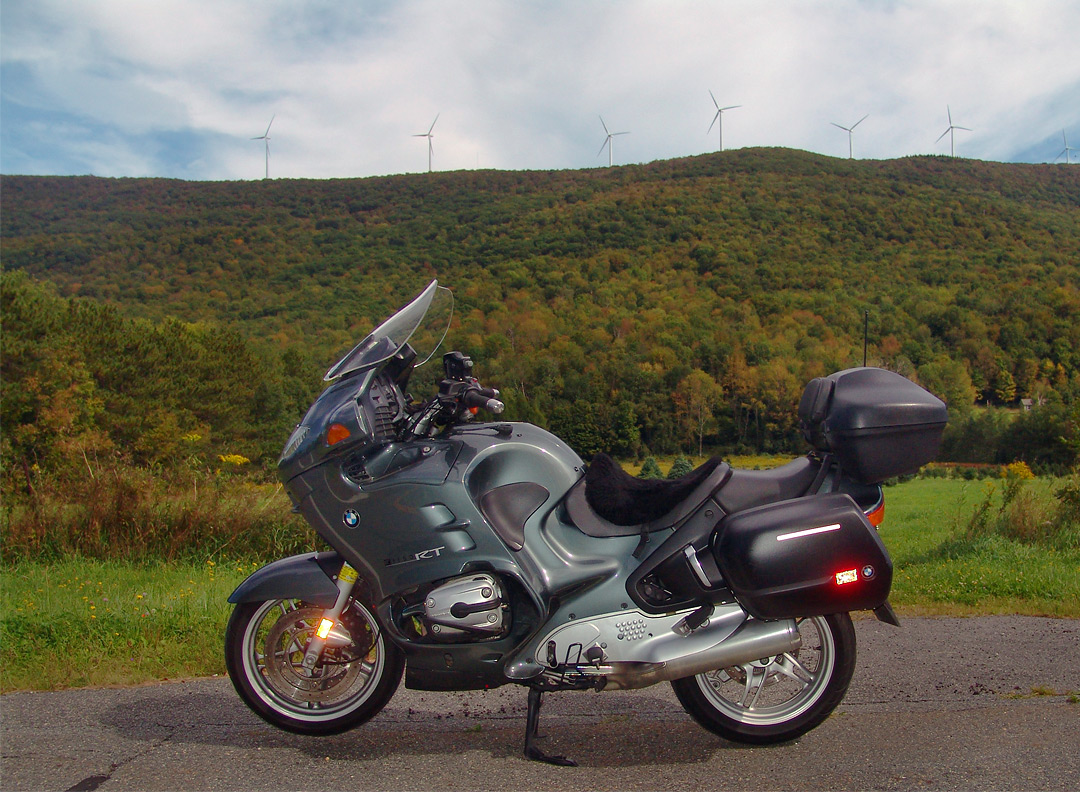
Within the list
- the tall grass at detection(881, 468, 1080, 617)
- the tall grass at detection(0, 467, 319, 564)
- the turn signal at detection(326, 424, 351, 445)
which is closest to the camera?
the turn signal at detection(326, 424, 351, 445)

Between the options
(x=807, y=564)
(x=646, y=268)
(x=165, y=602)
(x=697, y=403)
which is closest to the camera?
(x=807, y=564)

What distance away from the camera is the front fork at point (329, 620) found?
3.27 meters

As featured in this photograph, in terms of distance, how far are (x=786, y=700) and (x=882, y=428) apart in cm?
111

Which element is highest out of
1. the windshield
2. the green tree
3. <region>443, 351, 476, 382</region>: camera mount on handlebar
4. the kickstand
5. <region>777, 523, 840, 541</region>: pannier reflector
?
the windshield

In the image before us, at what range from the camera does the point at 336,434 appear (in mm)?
3205

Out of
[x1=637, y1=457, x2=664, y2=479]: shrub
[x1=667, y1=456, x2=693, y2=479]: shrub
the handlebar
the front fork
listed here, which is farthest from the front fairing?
[x1=667, y1=456, x2=693, y2=479]: shrub

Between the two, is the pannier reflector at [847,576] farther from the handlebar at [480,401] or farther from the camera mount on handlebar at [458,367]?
the camera mount on handlebar at [458,367]

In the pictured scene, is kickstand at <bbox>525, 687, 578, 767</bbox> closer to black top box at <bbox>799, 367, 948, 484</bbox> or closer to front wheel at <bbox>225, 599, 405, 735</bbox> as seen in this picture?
front wheel at <bbox>225, 599, 405, 735</bbox>

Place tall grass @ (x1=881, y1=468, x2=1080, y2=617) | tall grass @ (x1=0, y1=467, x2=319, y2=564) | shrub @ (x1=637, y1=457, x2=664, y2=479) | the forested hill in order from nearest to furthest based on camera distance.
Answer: shrub @ (x1=637, y1=457, x2=664, y2=479) < tall grass @ (x1=881, y1=468, x2=1080, y2=617) < tall grass @ (x1=0, y1=467, x2=319, y2=564) < the forested hill

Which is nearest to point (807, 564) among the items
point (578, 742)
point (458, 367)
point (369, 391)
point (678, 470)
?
point (578, 742)

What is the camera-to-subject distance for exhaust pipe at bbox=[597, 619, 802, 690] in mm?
2914

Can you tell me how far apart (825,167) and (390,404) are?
112745 mm

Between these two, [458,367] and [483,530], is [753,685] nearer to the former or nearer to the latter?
[483,530]

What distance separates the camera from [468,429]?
3.28m
